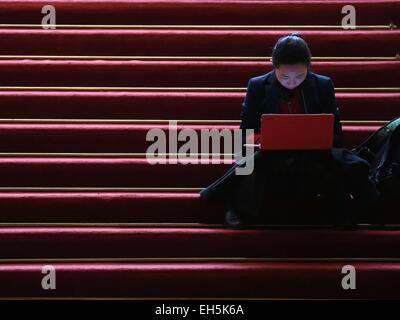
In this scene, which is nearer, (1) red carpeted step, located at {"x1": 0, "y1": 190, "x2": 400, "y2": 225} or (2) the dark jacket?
(2) the dark jacket

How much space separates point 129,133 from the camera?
3.30 meters

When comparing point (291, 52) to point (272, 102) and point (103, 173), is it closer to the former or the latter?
point (272, 102)

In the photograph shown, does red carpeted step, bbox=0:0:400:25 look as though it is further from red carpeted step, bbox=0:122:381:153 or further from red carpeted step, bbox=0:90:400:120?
red carpeted step, bbox=0:122:381:153

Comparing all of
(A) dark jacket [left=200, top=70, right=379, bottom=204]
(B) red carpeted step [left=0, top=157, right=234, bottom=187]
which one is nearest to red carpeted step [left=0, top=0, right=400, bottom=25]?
(A) dark jacket [left=200, top=70, right=379, bottom=204]

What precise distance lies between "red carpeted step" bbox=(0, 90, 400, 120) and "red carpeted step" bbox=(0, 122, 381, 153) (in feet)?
0.53

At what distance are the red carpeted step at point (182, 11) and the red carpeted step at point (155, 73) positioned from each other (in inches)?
16.3

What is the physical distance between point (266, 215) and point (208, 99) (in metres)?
0.79

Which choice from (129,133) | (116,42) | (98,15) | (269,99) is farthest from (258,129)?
(98,15)

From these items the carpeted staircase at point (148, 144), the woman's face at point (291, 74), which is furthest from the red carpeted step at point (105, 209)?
→ the woman's face at point (291, 74)

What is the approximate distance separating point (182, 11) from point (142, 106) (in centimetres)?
78

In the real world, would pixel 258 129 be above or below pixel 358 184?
above

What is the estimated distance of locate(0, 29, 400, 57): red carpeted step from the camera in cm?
373

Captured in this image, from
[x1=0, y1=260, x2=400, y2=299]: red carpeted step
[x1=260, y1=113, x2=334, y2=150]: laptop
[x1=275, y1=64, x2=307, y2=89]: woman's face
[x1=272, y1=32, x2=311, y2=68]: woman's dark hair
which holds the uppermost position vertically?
[x1=272, y1=32, x2=311, y2=68]: woman's dark hair

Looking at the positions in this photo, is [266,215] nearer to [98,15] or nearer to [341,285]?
[341,285]
